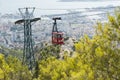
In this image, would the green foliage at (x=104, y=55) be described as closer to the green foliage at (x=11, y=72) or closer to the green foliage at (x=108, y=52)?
the green foliage at (x=108, y=52)

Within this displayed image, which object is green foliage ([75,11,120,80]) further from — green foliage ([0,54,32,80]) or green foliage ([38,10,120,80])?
green foliage ([0,54,32,80])

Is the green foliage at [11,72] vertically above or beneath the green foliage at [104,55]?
beneath

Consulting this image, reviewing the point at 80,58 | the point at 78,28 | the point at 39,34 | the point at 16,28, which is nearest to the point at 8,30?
the point at 16,28

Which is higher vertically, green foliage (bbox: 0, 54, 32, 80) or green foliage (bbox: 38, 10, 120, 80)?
green foliage (bbox: 38, 10, 120, 80)

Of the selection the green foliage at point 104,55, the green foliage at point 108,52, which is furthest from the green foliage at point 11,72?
the green foliage at point 108,52

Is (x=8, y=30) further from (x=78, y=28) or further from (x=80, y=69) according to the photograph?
(x=80, y=69)

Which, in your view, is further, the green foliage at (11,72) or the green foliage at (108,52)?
the green foliage at (11,72)

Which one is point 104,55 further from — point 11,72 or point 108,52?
point 11,72

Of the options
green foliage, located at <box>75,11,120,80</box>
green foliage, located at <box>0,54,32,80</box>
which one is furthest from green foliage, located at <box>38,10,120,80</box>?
green foliage, located at <box>0,54,32,80</box>

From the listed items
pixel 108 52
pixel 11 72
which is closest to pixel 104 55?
pixel 108 52

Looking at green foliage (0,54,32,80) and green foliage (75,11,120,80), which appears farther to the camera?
green foliage (0,54,32,80)

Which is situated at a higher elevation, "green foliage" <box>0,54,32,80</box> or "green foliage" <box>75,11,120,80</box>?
"green foliage" <box>75,11,120,80</box>

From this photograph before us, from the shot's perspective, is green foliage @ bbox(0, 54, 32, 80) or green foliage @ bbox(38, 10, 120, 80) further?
green foliage @ bbox(0, 54, 32, 80)
